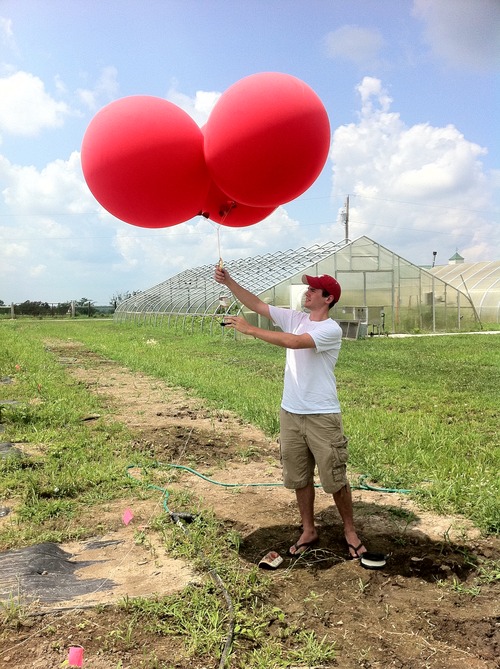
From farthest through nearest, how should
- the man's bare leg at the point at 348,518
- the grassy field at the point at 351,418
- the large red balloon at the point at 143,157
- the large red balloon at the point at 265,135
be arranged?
the grassy field at the point at 351,418
the man's bare leg at the point at 348,518
the large red balloon at the point at 143,157
the large red balloon at the point at 265,135

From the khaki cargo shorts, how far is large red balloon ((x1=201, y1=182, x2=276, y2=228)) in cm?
137

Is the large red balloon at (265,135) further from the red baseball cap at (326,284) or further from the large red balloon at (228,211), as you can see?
the red baseball cap at (326,284)

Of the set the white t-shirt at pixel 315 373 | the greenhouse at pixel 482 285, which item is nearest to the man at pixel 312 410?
the white t-shirt at pixel 315 373

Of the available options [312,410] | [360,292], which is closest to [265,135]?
[312,410]

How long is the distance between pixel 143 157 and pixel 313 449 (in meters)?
1.99

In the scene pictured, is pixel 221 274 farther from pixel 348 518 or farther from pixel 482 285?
pixel 482 285

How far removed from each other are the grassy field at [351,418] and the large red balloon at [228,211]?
7.62ft

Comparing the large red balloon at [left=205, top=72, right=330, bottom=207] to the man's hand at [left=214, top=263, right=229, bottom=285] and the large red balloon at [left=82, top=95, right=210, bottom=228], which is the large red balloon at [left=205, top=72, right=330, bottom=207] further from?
the man's hand at [left=214, top=263, right=229, bottom=285]

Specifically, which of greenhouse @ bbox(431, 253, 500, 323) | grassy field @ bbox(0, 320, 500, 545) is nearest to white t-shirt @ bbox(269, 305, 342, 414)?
grassy field @ bbox(0, 320, 500, 545)

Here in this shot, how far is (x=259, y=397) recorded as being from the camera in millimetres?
7461

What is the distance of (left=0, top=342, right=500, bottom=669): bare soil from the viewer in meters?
2.33

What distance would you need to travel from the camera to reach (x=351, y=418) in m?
6.24

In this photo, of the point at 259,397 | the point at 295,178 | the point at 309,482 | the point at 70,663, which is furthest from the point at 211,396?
the point at 70,663

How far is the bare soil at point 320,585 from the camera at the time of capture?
2330mm
